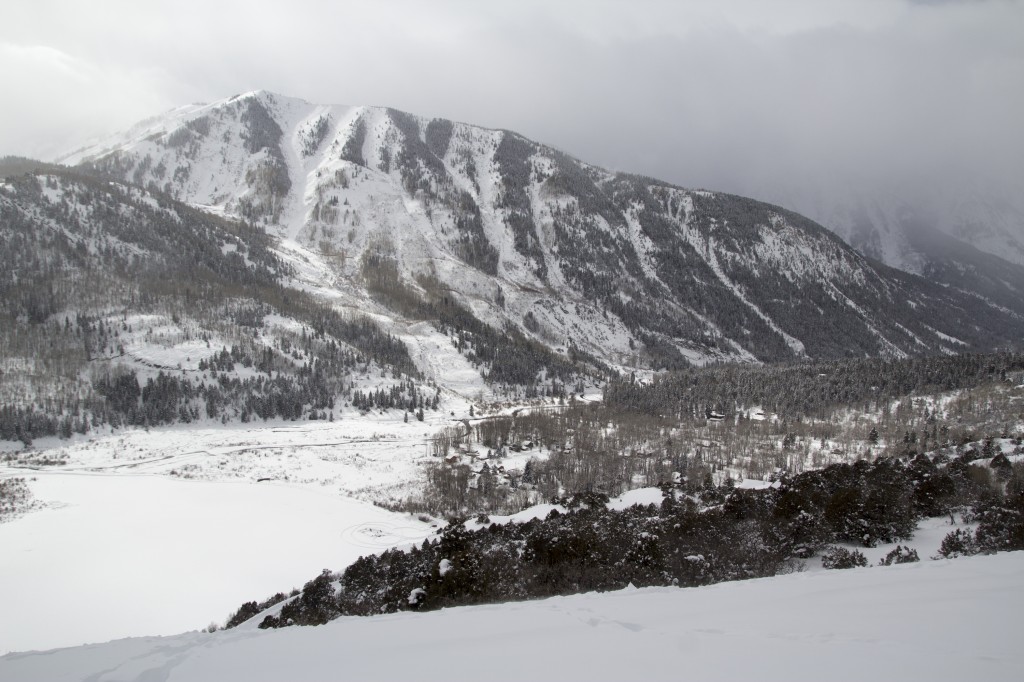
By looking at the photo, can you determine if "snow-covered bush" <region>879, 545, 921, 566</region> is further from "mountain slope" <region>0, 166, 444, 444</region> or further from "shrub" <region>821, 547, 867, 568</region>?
"mountain slope" <region>0, 166, 444, 444</region>

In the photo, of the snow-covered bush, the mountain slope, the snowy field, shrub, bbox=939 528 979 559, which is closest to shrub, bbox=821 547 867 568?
the snow-covered bush

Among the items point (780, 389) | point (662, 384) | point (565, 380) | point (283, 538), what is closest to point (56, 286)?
point (283, 538)

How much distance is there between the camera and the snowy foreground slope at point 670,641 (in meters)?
6.12

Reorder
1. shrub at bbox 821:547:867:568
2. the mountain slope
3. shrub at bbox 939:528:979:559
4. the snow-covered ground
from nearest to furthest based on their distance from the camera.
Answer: shrub at bbox 939:528:979:559, shrub at bbox 821:547:867:568, the snow-covered ground, the mountain slope

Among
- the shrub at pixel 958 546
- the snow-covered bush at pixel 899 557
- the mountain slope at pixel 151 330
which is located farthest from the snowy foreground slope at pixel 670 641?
the mountain slope at pixel 151 330

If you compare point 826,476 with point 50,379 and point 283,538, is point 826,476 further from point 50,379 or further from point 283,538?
point 50,379

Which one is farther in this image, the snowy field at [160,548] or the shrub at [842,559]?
the snowy field at [160,548]

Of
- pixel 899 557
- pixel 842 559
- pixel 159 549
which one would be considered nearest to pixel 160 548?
pixel 159 549

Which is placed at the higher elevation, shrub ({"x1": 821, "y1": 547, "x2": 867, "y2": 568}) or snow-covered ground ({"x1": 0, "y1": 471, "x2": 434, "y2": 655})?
shrub ({"x1": 821, "y1": 547, "x2": 867, "y2": 568})

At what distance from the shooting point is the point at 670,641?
737 centimetres

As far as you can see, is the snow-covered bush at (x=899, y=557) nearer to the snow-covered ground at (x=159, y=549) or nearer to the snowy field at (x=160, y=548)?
the snowy field at (x=160, y=548)

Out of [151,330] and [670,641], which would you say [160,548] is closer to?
[670,641]

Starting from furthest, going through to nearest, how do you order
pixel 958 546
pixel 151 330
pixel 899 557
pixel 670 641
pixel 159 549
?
1. pixel 151 330
2. pixel 159 549
3. pixel 899 557
4. pixel 958 546
5. pixel 670 641

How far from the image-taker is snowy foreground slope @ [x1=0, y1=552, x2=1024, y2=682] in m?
6.12
